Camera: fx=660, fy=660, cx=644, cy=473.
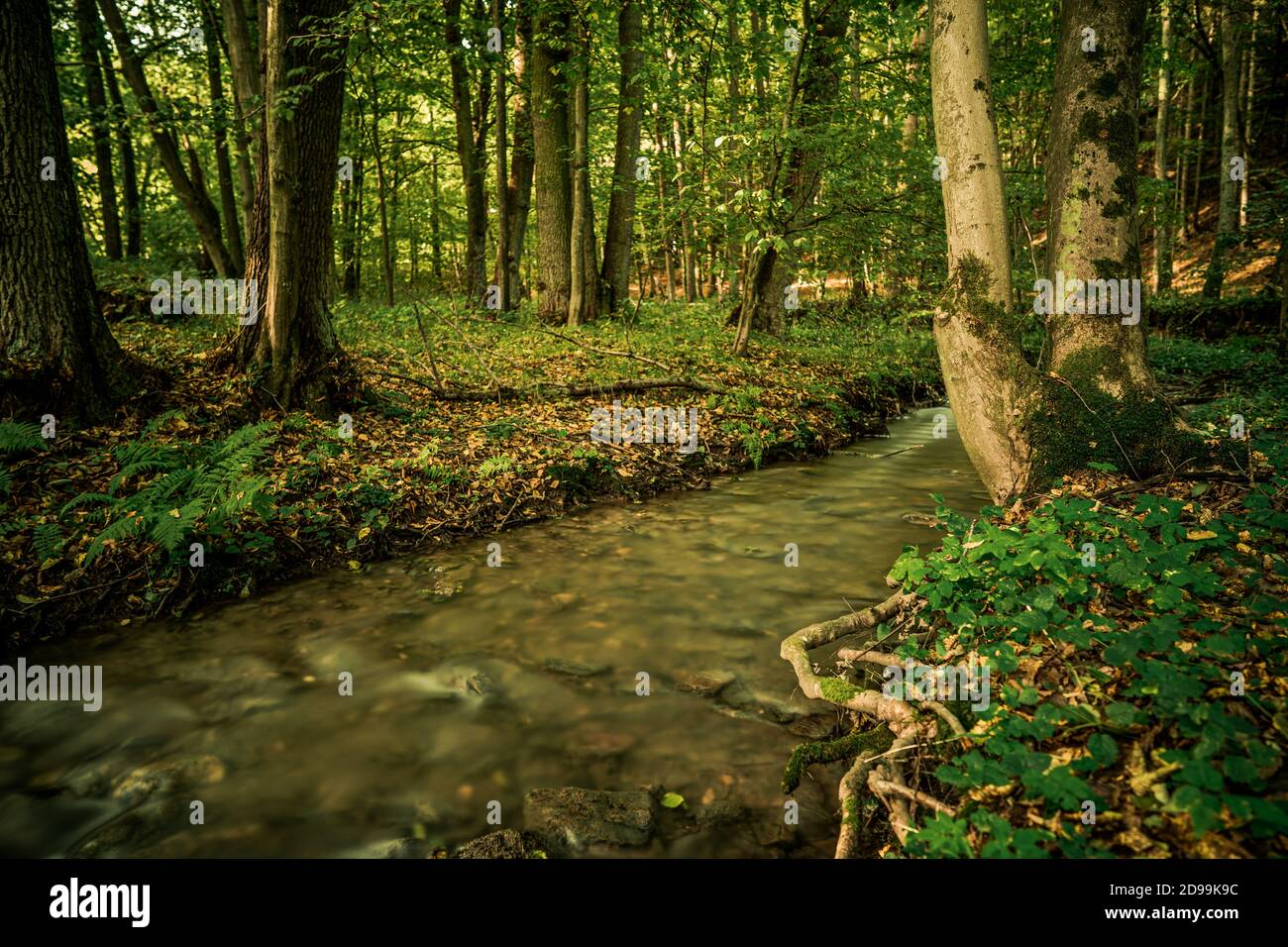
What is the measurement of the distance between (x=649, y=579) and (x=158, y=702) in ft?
12.0

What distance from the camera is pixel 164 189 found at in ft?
86.5

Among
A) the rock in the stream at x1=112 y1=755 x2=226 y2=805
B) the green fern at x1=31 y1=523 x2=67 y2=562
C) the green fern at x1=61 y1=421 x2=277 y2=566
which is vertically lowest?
the rock in the stream at x1=112 y1=755 x2=226 y2=805

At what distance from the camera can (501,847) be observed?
3.00 meters

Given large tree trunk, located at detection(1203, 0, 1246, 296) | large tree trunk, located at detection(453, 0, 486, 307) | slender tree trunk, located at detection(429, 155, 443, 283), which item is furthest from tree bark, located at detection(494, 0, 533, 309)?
large tree trunk, located at detection(1203, 0, 1246, 296)

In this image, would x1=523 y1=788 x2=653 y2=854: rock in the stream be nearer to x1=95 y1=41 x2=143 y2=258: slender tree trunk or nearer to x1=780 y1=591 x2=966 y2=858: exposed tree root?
x1=780 y1=591 x2=966 y2=858: exposed tree root

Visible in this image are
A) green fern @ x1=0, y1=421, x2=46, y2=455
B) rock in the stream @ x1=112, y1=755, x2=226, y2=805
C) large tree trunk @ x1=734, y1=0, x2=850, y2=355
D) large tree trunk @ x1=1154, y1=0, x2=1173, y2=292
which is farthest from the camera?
large tree trunk @ x1=1154, y1=0, x2=1173, y2=292

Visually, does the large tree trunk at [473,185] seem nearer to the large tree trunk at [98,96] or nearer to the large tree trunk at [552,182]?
the large tree trunk at [552,182]

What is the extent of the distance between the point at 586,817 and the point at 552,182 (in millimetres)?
13130

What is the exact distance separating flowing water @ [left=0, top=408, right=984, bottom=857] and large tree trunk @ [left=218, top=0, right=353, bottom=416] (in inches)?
118

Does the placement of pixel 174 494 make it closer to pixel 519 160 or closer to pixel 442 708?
pixel 442 708

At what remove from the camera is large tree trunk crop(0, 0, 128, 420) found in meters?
5.82

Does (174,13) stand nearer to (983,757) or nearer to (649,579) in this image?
(649,579)

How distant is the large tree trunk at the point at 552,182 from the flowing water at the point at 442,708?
8756 millimetres
